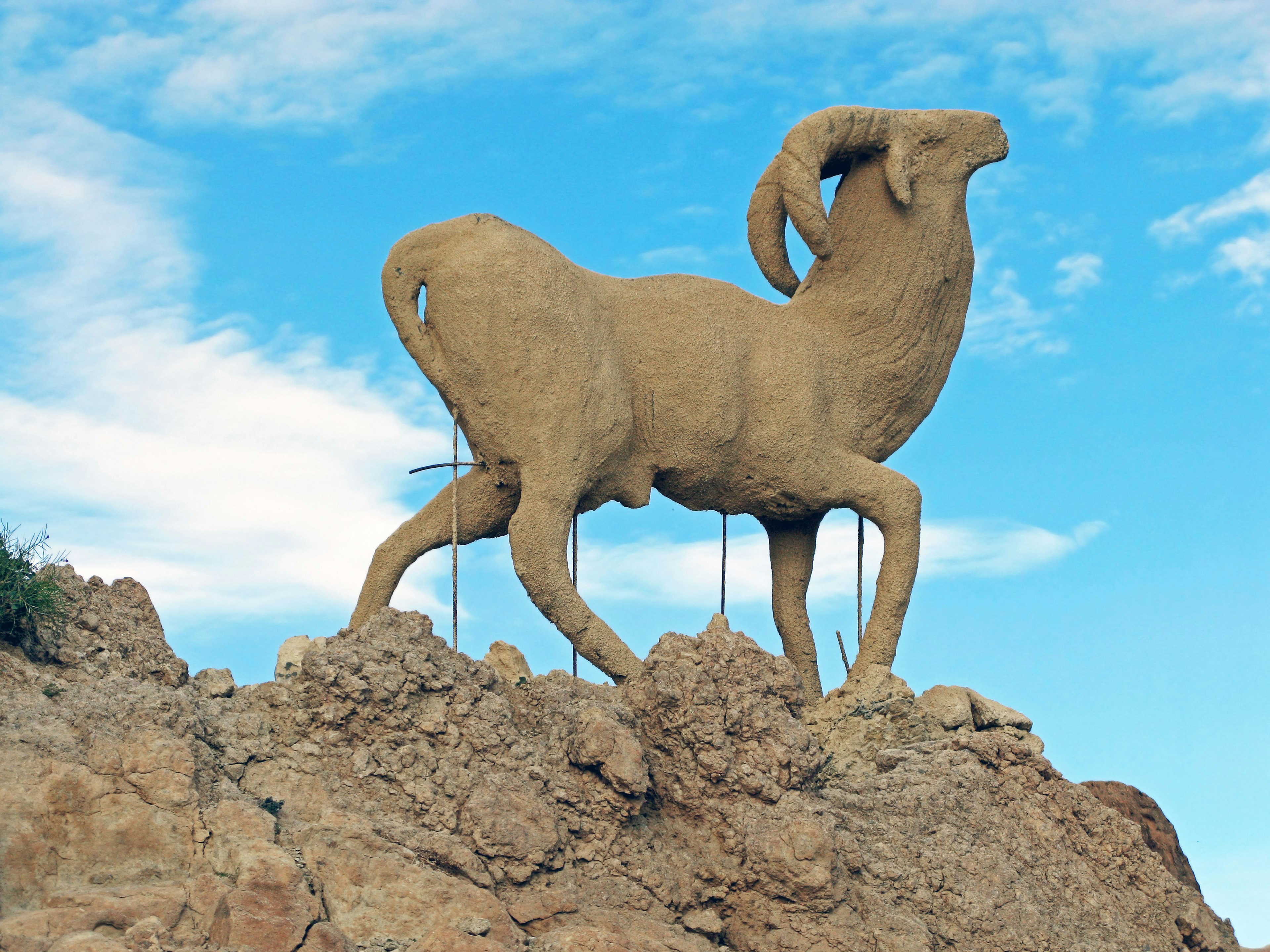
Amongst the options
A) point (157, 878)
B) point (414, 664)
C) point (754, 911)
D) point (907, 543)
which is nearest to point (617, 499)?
point (907, 543)

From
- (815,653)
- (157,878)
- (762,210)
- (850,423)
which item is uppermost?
(762,210)

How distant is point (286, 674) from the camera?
7777mm

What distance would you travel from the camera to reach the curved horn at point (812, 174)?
9234mm

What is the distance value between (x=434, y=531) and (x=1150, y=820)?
4.85 meters

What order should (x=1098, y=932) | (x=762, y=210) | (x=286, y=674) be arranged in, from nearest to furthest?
(x=1098, y=932) < (x=286, y=674) < (x=762, y=210)

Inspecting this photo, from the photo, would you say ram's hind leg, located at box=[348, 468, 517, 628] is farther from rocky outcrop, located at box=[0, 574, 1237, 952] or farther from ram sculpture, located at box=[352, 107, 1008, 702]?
rocky outcrop, located at box=[0, 574, 1237, 952]

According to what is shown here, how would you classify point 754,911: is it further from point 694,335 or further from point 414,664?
point 694,335

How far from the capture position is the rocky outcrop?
18.1ft

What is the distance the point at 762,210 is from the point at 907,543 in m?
2.43

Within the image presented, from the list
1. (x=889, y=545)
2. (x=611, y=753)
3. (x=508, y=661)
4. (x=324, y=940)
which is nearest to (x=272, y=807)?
(x=324, y=940)

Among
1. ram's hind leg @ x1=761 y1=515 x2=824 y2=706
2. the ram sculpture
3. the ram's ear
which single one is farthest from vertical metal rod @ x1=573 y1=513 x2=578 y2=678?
the ram's ear

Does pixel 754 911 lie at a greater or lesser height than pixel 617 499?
lesser

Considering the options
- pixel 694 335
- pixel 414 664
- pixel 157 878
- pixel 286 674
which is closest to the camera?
pixel 157 878

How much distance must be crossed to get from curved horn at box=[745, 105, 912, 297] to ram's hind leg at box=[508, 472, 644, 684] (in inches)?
94.4
